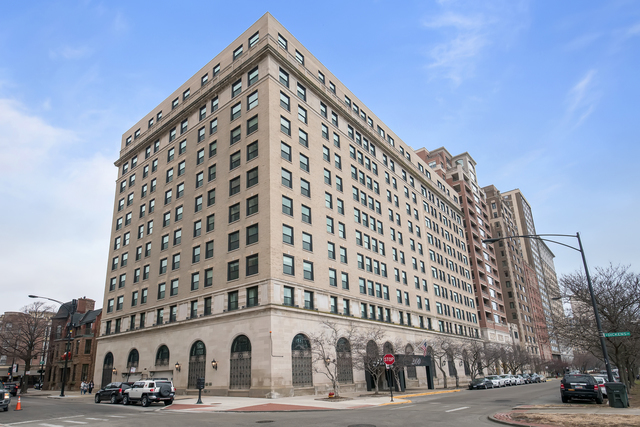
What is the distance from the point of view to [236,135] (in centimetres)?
4472

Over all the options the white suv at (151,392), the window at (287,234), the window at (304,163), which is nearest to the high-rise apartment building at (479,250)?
the window at (304,163)

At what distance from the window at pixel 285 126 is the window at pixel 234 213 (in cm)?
883

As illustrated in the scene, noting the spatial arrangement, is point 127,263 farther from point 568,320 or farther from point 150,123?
point 568,320

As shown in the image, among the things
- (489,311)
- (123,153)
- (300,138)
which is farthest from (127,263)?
(489,311)

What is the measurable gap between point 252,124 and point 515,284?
97.3 m

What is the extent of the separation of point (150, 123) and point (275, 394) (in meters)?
43.3

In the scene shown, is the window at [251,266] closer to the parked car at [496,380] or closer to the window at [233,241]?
the window at [233,241]

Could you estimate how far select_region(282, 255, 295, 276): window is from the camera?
37.7m

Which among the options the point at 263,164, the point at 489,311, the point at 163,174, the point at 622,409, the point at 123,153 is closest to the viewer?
the point at 622,409

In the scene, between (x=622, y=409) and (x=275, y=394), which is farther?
(x=275, y=394)

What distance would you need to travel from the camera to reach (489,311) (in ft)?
296

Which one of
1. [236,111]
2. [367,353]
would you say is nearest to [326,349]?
[367,353]

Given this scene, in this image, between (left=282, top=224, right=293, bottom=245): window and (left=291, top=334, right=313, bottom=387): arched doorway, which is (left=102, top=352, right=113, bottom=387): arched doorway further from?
(left=282, top=224, right=293, bottom=245): window

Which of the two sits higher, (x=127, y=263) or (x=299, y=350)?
(x=127, y=263)
